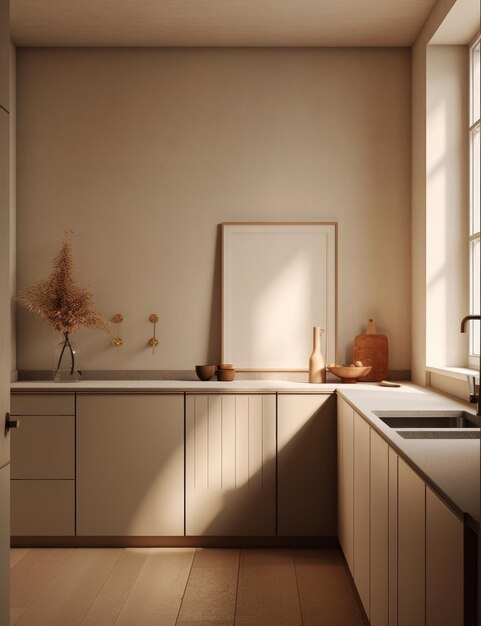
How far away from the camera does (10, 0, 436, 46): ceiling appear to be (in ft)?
12.4

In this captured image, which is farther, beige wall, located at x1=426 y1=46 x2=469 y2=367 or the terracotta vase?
the terracotta vase

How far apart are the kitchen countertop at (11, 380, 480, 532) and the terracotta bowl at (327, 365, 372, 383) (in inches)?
2.6

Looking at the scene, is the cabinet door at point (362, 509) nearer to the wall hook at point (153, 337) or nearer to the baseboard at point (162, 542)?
the baseboard at point (162, 542)

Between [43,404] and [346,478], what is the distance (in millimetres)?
1739

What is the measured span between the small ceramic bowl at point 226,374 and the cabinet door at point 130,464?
340mm

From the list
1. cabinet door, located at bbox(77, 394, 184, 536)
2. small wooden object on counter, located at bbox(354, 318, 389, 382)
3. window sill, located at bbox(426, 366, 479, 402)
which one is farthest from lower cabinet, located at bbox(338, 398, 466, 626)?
cabinet door, located at bbox(77, 394, 184, 536)

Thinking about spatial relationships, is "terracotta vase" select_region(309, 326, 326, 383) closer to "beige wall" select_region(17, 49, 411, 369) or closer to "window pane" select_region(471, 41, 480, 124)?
"beige wall" select_region(17, 49, 411, 369)

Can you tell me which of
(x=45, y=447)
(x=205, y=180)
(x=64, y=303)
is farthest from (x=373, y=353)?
(x=45, y=447)

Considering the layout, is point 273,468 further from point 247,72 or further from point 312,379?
point 247,72

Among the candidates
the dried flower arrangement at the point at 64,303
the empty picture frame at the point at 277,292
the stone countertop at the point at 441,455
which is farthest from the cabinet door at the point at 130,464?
the stone countertop at the point at 441,455

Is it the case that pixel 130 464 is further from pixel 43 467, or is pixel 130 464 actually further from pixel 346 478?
pixel 346 478

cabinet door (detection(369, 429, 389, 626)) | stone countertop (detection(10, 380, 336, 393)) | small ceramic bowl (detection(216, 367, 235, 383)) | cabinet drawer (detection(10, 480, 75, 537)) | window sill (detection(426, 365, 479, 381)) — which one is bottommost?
cabinet drawer (detection(10, 480, 75, 537))

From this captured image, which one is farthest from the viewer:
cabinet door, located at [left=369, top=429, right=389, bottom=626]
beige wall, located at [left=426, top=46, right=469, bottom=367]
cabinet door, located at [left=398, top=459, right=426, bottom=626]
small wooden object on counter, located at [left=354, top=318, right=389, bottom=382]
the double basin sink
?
small wooden object on counter, located at [left=354, top=318, right=389, bottom=382]

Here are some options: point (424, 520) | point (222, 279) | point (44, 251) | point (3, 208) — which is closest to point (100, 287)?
point (44, 251)
